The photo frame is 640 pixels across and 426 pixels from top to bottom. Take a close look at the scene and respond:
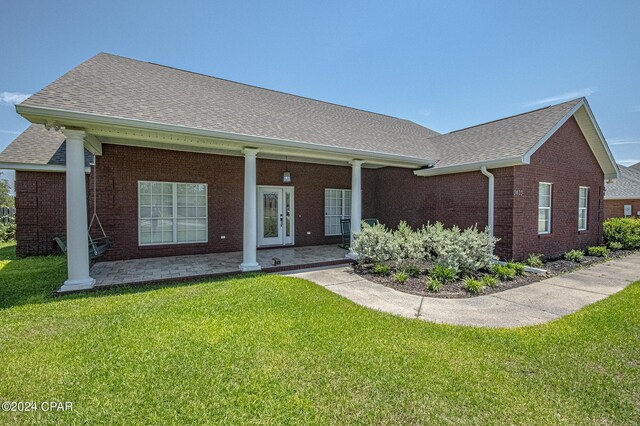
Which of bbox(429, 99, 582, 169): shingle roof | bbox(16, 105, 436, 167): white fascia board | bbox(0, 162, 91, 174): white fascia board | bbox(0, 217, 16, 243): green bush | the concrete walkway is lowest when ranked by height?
the concrete walkway

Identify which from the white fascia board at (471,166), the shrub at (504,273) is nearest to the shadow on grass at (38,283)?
the shrub at (504,273)

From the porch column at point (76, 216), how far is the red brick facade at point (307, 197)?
10.1 feet

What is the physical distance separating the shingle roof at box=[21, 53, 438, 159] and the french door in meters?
2.91

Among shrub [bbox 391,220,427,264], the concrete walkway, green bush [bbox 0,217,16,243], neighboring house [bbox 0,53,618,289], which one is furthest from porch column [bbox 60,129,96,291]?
green bush [bbox 0,217,16,243]

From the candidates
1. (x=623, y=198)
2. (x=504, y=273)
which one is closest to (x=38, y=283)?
(x=504, y=273)

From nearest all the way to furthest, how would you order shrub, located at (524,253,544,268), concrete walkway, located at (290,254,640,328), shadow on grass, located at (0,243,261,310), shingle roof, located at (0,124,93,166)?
concrete walkway, located at (290,254,640,328) < shadow on grass, located at (0,243,261,310) < shrub, located at (524,253,544,268) < shingle roof, located at (0,124,93,166)

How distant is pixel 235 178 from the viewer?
1020cm

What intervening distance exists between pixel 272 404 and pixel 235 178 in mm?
8584

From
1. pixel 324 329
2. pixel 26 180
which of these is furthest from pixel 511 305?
pixel 26 180

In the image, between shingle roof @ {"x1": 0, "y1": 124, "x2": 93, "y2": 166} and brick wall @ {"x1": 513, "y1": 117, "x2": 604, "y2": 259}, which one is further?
shingle roof @ {"x1": 0, "y1": 124, "x2": 93, "y2": 166}

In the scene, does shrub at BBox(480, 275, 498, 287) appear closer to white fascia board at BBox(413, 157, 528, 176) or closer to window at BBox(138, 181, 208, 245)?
white fascia board at BBox(413, 157, 528, 176)

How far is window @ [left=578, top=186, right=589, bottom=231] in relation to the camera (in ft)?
35.9

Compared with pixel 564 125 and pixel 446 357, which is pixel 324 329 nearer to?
pixel 446 357

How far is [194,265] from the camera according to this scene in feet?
25.8
